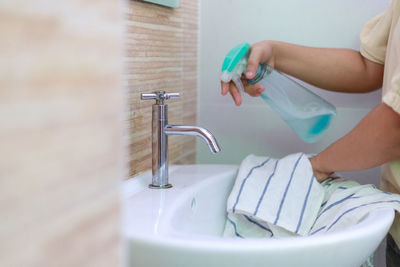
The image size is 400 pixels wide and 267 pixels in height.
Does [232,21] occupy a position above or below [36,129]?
above

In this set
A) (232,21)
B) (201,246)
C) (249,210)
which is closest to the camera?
(201,246)

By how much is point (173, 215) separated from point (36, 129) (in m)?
0.61

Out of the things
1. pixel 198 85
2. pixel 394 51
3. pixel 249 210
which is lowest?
pixel 249 210

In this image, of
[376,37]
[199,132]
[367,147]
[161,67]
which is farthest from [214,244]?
[376,37]

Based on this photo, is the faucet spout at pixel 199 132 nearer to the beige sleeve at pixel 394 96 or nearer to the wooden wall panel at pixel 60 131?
the beige sleeve at pixel 394 96

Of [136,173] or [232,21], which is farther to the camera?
[232,21]

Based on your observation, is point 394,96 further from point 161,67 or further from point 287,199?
point 161,67

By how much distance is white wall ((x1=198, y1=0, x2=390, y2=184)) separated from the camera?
4.00ft

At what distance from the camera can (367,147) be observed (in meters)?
0.88

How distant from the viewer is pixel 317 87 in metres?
1.22

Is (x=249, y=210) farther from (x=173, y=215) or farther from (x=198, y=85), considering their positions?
(x=198, y=85)

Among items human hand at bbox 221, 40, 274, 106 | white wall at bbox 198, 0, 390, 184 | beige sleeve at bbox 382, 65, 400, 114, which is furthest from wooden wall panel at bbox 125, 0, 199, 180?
beige sleeve at bbox 382, 65, 400, 114

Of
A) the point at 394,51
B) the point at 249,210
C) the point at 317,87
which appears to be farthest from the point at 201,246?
the point at 317,87

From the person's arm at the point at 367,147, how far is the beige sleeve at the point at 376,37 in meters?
0.26
